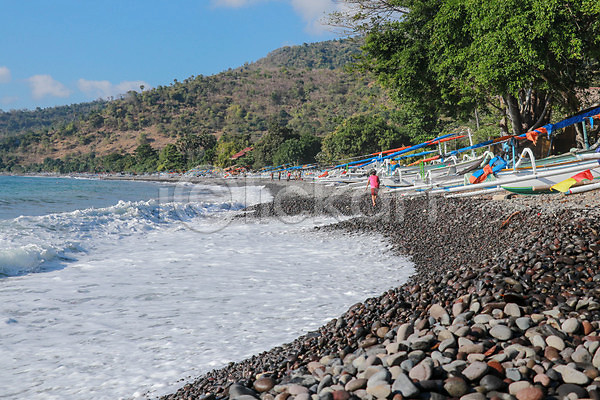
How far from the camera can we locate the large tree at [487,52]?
13.3 meters

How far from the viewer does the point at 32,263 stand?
10.7m

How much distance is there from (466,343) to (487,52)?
13.8 metres

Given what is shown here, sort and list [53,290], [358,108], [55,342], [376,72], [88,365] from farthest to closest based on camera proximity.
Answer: [358,108], [376,72], [53,290], [55,342], [88,365]

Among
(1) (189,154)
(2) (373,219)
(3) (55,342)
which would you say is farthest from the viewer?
(1) (189,154)

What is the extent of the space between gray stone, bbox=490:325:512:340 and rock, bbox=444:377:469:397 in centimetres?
82

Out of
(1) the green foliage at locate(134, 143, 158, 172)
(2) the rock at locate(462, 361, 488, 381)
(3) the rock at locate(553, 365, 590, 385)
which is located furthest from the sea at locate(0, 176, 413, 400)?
(1) the green foliage at locate(134, 143, 158, 172)

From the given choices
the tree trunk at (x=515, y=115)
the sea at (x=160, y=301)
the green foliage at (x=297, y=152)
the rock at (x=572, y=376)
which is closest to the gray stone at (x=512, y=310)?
the rock at (x=572, y=376)

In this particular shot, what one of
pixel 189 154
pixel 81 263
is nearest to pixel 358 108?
pixel 189 154

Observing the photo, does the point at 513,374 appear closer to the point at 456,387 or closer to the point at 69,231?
the point at 456,387

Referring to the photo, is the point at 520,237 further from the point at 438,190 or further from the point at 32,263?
the point at 32,263

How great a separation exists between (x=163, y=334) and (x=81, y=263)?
663 cm

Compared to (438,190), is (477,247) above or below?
below

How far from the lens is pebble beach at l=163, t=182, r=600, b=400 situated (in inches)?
114

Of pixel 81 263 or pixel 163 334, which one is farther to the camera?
pixel 81 263
